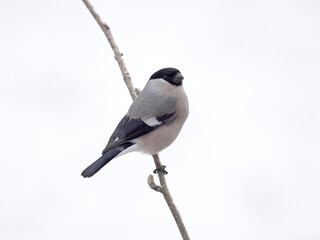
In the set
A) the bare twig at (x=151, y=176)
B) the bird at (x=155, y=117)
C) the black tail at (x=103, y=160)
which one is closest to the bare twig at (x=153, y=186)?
the bare twig at (x=151, y=176)

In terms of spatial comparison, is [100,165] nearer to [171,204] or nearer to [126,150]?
[126,150]

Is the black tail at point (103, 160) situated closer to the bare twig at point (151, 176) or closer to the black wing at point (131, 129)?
the black wing at point (131, 129)

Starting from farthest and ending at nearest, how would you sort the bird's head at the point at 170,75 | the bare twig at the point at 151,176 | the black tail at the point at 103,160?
the bird's head at the point at 170,75 < the black tail at the point at 103,160 < the bare twig at the point at 151,176

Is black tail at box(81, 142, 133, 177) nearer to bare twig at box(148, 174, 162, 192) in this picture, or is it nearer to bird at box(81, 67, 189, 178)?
bird at box(81, 67, 189, 178)

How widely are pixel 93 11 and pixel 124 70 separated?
326 millimetres

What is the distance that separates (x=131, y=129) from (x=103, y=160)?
27cm

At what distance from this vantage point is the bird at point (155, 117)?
2.07 meters

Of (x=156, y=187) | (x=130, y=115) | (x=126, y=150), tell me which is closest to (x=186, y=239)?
(x=156, y=187)

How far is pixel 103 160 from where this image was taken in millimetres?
1861

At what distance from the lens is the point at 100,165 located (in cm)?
181

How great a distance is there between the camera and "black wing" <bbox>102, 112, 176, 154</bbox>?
6.66 ft

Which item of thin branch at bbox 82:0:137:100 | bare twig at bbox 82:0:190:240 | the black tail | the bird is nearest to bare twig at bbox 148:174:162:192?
bare twig at bbox 82:0:190:240

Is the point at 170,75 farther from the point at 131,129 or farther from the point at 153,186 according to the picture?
the point at 153,186

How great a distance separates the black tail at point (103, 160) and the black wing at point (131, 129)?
0.03 m
